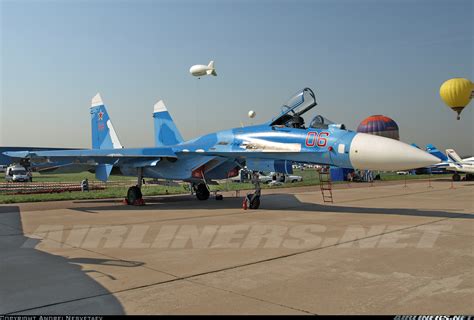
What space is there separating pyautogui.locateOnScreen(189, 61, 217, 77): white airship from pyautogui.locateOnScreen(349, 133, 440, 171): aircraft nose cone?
9836 mm

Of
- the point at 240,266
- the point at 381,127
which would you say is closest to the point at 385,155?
the point at 240,266

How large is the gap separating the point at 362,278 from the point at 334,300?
94cm

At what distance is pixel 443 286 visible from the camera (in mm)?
4422

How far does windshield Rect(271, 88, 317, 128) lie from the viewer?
11930mm

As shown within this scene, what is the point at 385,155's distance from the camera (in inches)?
371

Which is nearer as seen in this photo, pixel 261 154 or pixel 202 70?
pixel 261 154

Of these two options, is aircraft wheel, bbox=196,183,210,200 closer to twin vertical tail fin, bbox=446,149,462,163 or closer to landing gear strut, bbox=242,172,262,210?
landing gear strut, bbox=242,172,262,210

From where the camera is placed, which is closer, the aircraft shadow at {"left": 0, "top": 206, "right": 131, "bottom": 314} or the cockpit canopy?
the aircraft shadow at {"left": 0, "top": 206, "right": 131, "bottom": 314}

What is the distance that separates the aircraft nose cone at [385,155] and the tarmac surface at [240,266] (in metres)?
1.34

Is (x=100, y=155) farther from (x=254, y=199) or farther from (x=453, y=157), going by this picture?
(x=453, y=157)

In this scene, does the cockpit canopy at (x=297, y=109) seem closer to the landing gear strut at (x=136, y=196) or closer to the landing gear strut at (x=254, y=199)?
the landing gear strut at (x=254, y=199)

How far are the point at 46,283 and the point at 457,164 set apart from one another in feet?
121

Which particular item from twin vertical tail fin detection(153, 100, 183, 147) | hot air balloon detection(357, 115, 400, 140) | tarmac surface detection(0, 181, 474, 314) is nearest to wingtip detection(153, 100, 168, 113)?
twin vertical tail fin detection(153, 100, 183, 147)

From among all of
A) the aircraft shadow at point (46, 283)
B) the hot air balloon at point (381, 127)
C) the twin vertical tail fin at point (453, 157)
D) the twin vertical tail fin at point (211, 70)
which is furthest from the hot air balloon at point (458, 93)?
the aircraft shadow at point (46, 283)
